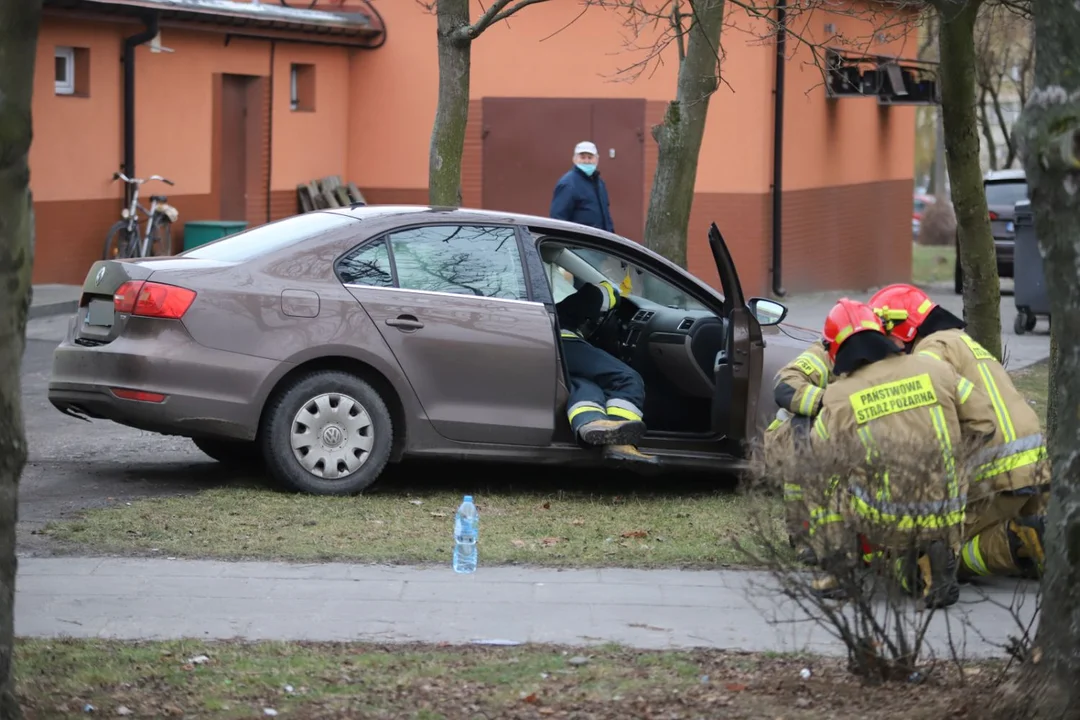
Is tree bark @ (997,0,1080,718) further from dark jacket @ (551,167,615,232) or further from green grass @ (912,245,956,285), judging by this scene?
green grass @ (912,245,956,285)

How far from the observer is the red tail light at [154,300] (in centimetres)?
759

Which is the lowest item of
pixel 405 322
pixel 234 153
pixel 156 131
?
pixel 405 322

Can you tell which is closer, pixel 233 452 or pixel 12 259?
pixel 12 259

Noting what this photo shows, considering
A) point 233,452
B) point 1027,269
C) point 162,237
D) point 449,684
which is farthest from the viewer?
point 162,237

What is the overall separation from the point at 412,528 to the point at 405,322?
3.74 feet

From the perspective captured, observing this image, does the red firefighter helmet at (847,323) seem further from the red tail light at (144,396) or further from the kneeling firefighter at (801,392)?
the red tail light at (144,396)

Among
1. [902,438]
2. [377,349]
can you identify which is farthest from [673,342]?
[902,438]

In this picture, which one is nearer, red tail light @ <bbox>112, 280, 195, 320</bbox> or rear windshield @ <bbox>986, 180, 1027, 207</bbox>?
red tail light @ <bbox>112, 280, 195, 320</bbox>

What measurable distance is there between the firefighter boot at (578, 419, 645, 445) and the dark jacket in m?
5.91

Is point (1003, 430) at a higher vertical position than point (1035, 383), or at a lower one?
higher

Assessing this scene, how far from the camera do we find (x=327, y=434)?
25.7 feet

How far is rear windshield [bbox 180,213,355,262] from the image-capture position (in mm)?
7996

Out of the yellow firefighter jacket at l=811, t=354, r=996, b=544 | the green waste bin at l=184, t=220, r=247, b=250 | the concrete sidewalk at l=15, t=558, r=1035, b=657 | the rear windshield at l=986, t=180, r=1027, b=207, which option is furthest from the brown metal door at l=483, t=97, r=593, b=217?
the yellow firefighter jacket at l=811, t=354, r=996, b=544

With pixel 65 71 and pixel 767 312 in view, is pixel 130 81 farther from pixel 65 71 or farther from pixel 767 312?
pixel 767 312
